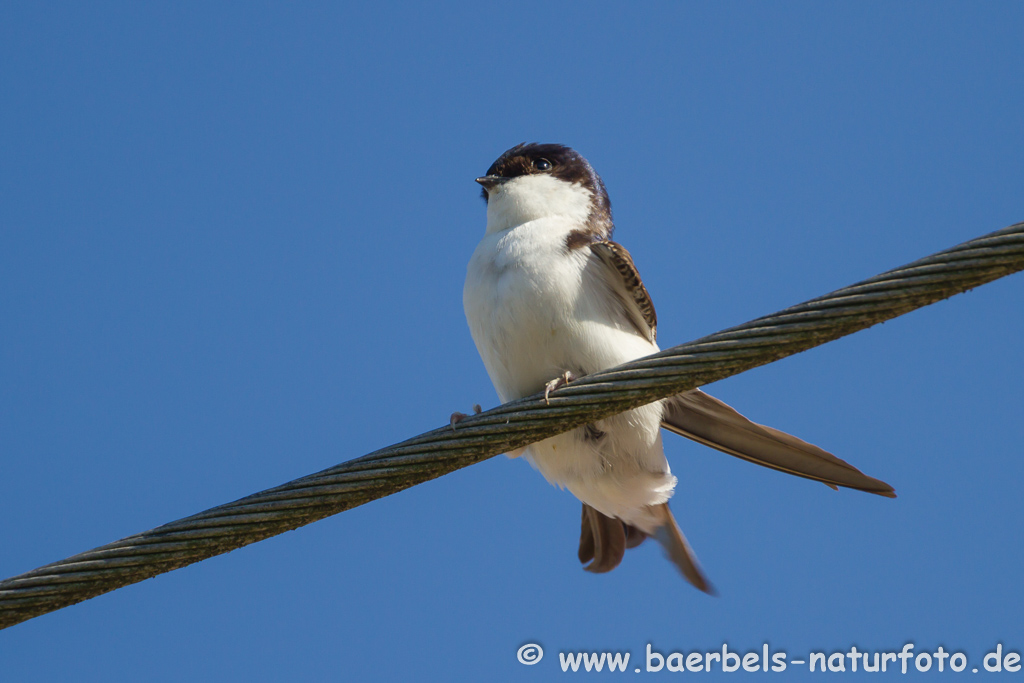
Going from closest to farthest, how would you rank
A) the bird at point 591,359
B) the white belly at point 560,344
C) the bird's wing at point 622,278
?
the bird at point 591,359
the white belly at point 560,344
the bird's wing at point 622,278

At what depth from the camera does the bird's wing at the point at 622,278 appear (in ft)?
15.0

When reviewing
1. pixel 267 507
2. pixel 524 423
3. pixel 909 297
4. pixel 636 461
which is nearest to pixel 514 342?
pixel 636 461

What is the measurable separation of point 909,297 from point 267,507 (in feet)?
6.33

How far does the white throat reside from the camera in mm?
5152

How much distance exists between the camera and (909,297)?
8.80 feet

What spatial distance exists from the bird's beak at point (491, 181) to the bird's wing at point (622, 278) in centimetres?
99

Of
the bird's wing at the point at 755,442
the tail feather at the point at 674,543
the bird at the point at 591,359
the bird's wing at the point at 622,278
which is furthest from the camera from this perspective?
the tail feather at the point at 674,543

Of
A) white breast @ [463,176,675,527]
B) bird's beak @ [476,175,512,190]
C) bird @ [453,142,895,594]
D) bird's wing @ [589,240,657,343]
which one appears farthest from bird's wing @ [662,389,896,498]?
bird's beak @ [476,175,512,190]

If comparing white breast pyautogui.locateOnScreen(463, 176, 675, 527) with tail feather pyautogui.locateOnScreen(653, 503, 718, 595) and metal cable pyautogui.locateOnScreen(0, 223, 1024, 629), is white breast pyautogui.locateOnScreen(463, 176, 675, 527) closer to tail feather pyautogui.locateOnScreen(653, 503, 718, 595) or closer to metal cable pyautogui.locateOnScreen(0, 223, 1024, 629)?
tail feather pyautogui.locateOnScreen(653, 503, 718, 595)

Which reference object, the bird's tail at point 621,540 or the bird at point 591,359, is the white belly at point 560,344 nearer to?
the bird at point 591,359

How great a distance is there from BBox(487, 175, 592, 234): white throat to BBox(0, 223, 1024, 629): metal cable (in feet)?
6.95

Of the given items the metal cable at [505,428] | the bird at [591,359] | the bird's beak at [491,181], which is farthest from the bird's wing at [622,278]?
the metal cable at [505,428]

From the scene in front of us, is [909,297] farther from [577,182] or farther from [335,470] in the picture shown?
[577,182]

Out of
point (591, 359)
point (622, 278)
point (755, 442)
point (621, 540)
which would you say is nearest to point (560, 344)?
point (591, 359)
